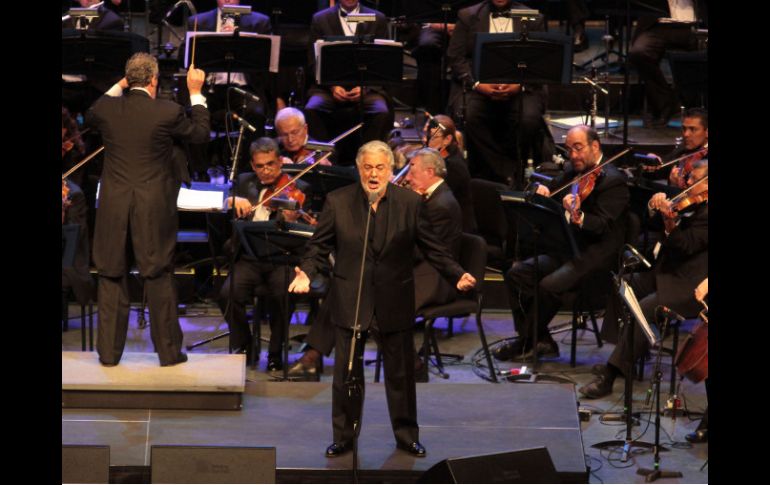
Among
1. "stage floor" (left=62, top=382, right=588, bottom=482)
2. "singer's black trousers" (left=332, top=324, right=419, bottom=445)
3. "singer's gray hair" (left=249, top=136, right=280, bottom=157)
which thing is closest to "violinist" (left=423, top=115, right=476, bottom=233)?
"singer's gray hair" (left=249, top=136, right=280, bottom=157)

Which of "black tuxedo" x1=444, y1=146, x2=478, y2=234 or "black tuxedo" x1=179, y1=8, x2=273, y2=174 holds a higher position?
"black tuxedo" x1=179, y1=8, x2=273, y2=174

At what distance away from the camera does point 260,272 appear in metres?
7.71

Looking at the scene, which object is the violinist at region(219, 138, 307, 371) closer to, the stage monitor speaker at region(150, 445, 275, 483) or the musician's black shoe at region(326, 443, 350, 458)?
the musician's black shoe at region(326, 443, 350, 458)

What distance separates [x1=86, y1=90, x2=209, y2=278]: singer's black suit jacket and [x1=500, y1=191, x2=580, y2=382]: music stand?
2.01m

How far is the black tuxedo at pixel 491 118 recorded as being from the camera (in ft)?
31.0

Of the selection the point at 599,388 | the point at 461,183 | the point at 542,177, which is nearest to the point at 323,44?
the point at 461,183

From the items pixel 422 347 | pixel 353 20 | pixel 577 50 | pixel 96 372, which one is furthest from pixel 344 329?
pixel 577 50

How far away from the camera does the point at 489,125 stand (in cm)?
952

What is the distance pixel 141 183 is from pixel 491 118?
153 inches

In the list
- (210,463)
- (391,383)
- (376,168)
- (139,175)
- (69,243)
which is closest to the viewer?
(210,463)

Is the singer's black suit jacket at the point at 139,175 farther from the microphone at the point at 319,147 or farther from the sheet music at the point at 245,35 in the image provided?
the sheet music at the point at 245,35

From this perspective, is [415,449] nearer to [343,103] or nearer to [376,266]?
[376,266]

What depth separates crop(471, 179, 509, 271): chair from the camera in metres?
8.88
